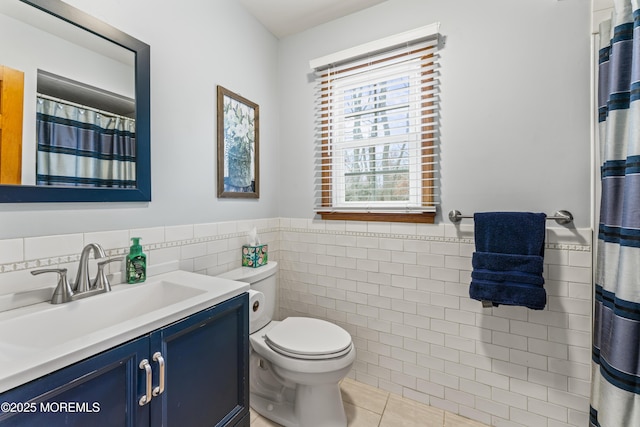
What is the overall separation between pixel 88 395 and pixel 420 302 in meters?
1.54

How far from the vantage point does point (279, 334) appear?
153 centimetres

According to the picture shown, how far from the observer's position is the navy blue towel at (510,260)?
133 centimetres

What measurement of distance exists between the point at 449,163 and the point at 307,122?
3.34 ft

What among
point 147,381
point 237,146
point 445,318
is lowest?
point 445,318

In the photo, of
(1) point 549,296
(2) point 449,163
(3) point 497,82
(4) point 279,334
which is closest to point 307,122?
(2) point 449,163

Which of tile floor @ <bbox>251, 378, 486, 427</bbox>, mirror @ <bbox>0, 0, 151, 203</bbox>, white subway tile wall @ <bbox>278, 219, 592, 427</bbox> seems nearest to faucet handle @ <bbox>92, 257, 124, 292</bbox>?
mirror @ <bbox>0, 0, 151, 203</bbox>

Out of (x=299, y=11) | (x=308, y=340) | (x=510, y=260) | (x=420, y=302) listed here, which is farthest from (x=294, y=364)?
(x=299, y=11)

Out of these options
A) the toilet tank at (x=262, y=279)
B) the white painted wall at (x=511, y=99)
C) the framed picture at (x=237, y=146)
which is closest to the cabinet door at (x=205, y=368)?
the toilet tank at (x=262, y=279)

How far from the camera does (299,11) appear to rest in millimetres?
1905

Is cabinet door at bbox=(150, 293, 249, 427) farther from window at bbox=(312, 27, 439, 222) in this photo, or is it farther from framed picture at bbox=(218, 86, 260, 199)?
window at bbox=(312, 27, 439, 222)

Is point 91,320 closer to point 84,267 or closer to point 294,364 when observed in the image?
point 84,267

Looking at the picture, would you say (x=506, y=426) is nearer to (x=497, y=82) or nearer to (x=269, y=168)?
(x=497, y=82)

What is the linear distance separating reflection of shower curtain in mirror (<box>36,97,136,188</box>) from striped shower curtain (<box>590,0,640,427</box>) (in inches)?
77.0

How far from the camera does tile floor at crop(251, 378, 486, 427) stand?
5.10ft
